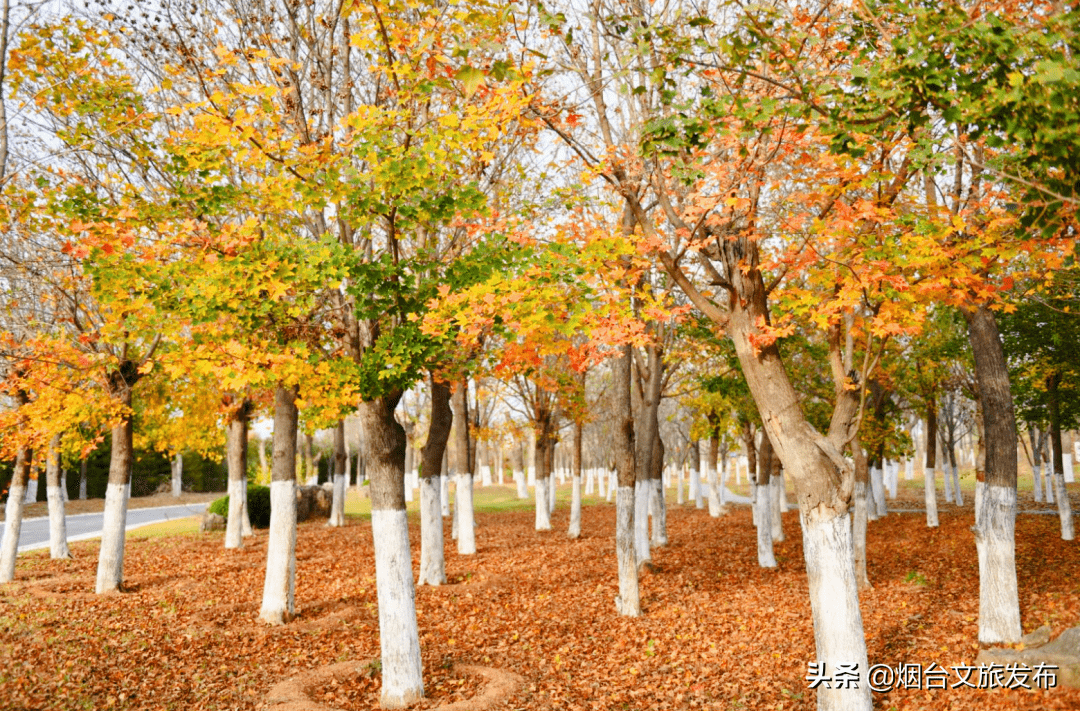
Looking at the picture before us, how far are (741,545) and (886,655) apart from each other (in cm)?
962

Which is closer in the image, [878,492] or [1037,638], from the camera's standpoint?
[1037,638]

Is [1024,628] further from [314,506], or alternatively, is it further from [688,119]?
[314,506]

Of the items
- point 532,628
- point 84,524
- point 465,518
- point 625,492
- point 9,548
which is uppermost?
point 625,492

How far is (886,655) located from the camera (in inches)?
333

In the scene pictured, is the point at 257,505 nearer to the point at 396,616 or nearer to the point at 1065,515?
the point at 396,616

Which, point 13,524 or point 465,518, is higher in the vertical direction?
point 13,524

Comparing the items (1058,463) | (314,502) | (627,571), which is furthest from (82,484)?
(1058,463)

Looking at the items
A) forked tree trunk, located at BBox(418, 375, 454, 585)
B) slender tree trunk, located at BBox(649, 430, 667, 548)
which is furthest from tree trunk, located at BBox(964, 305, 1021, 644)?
slender tree trunk, located at BBox(649, 430, 667, 548)

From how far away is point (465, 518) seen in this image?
1739 centimetres

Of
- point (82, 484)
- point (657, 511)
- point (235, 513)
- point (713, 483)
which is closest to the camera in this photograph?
point (235, 513)

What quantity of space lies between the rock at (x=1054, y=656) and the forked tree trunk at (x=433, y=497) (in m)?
8.87

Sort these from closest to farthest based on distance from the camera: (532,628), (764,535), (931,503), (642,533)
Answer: (532,628) → (642,533) → (764,535) → (931,503)

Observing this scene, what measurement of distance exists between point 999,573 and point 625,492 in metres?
5.14

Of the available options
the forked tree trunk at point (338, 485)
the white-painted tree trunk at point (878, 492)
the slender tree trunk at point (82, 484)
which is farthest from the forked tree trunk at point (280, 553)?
the slender tree trunk at point (82, 484)
